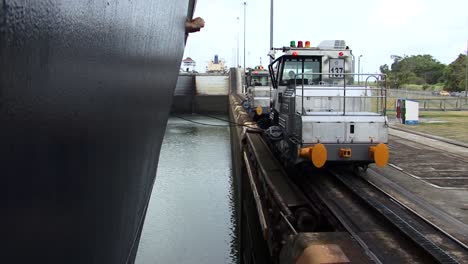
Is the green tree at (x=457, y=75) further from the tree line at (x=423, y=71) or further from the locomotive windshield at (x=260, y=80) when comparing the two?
the locomotive windshield at (x=260, y=80)

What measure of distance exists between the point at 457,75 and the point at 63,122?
219 feet

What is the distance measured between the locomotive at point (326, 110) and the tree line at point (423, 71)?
58.6m

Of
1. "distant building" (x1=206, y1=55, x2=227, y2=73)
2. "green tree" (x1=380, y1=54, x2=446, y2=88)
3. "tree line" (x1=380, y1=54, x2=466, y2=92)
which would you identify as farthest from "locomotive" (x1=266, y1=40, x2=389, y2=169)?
"distant building" (x1=206, y1=55, x2=227, y2=73)

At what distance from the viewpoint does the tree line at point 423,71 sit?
6316cm

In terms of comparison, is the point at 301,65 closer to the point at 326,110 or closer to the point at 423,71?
the point at 326,110

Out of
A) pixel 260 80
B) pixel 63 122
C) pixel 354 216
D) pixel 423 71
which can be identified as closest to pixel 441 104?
pixel 260 80

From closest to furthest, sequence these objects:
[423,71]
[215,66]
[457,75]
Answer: [457,75], [423,71], [215,66]

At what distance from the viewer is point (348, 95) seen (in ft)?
30.3

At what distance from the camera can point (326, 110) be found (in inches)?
358

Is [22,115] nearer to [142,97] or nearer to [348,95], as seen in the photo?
[142,97]

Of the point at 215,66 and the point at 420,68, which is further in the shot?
the point at 215,66

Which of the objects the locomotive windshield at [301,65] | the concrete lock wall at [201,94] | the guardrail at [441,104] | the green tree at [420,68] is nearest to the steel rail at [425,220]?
the locomotive windshield at [301,65]

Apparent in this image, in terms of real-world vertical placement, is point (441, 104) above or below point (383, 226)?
above

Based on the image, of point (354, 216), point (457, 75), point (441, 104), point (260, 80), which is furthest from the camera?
point (457, 75)
